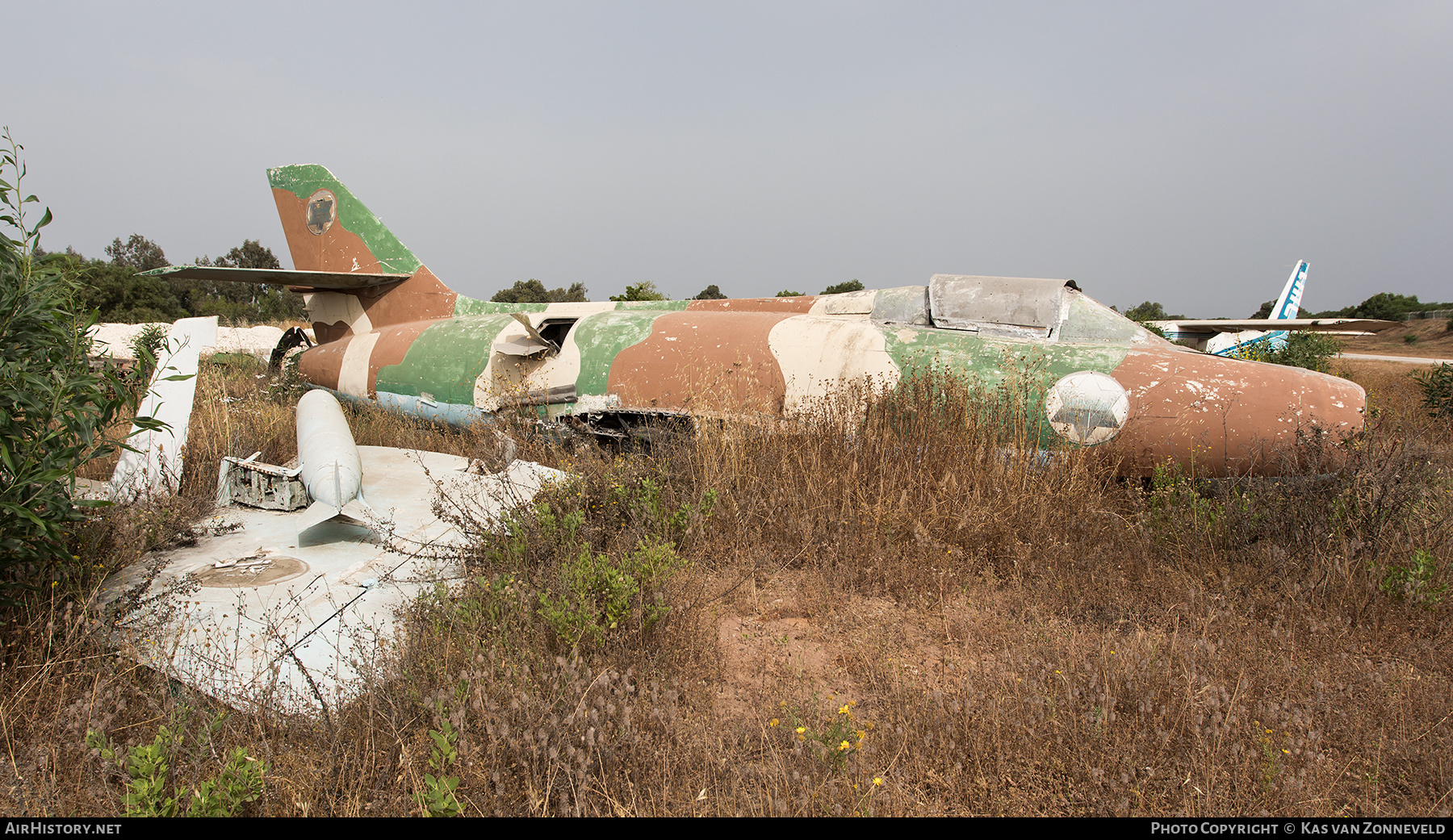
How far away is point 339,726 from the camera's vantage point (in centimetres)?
230

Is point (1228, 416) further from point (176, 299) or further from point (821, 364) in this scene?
point (176, 299)

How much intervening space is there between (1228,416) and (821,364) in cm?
286

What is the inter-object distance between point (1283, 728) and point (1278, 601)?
126 cm

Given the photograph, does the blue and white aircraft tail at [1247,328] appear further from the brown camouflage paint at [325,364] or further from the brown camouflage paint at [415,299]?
the brown camouflage paint at [325,364]

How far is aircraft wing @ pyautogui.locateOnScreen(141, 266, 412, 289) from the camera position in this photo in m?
7.14

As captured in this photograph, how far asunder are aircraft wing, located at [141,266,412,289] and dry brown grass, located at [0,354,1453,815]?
3.88m

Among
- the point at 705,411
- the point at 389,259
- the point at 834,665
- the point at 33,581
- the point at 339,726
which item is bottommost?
the point at 834,665

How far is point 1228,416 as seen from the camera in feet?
14.5

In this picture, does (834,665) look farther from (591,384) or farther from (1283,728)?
(591,384)

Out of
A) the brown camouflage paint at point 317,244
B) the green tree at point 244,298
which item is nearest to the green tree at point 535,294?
the green tree at point 244,298

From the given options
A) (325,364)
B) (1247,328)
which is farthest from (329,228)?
(1247,328)

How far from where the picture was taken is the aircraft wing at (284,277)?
7135 millimetres

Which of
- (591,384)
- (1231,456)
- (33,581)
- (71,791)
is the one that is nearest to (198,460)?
(33,581)

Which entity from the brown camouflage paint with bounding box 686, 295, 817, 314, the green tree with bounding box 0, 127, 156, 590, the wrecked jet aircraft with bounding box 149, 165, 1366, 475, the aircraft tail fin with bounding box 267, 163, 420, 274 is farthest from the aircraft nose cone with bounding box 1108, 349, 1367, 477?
the aircraft tail fin with bounding box 267, 163, 420, 274
